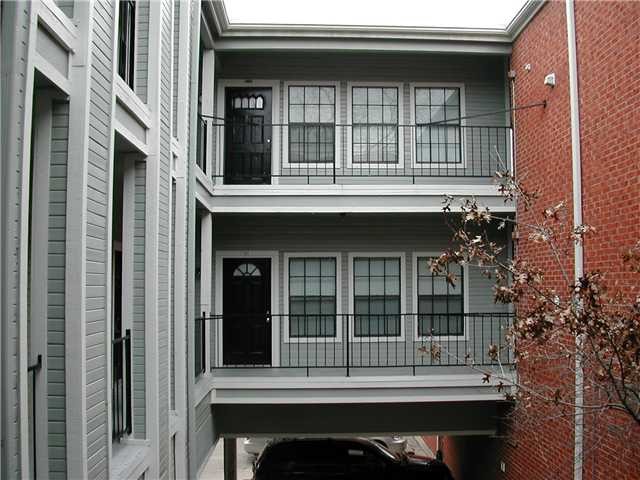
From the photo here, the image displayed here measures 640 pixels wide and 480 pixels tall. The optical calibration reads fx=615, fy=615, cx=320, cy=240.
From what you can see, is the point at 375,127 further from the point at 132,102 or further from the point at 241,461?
the point at 241,461

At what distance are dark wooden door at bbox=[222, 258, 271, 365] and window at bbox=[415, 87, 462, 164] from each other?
12.3 ft

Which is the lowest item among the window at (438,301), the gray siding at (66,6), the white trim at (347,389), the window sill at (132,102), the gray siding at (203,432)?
the gray siding at (203,432)

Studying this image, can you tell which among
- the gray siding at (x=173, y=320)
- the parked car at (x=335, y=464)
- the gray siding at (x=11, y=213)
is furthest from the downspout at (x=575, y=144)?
the gray siding at (x=11, y=213)

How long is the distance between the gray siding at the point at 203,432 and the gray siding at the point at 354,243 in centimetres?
195

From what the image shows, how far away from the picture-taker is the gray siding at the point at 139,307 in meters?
6.22


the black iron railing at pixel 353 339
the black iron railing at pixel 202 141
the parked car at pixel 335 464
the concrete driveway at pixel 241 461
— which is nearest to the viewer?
the black iron railing at pixel 202 141

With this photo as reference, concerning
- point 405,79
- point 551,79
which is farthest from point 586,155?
point 405,79

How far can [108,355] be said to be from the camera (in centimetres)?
489

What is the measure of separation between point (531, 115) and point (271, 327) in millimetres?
5917

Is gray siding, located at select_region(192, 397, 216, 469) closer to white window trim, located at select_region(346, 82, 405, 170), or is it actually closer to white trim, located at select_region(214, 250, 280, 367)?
white trim, located at select_region(214, 250, 280, 367)

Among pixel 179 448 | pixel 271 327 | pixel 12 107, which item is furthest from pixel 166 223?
pixel 271 327

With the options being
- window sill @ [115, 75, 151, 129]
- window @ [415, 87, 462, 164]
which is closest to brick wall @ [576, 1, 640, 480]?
window @ [415, 87, 462, 164]

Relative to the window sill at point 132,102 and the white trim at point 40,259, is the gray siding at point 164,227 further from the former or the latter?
the white trim at point 40,259

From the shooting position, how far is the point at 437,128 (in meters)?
11.8
